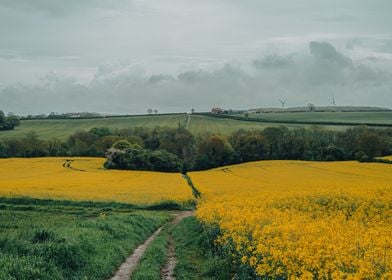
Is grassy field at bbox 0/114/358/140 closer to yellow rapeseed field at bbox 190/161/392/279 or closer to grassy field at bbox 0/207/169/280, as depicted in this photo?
yellow rapeseed field at bbox 190/161/392/279

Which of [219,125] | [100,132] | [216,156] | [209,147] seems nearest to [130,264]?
[209,147]

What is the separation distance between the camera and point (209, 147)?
343ft

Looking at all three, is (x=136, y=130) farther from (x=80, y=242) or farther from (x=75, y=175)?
(x=80, y=242)

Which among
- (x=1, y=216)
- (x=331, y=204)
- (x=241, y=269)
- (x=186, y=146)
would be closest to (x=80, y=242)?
(x=241, y=269)

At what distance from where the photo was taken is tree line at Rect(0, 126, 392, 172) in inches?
3447

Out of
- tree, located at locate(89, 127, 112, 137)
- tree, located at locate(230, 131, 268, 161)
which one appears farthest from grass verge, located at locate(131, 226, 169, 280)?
tree, located at locate(89, 127, 112, 137)

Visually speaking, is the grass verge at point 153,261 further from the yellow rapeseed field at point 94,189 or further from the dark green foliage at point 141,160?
the dark green foliage at point 141,160

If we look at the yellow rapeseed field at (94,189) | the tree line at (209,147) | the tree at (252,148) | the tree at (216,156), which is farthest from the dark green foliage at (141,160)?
the tree at (252,148)

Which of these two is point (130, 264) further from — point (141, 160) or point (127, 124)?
point (127, 124)

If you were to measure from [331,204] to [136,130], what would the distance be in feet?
369

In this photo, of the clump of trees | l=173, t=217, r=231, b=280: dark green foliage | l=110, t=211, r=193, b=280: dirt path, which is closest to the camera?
l=173, t=217, r=231, b=280: dark green foliage

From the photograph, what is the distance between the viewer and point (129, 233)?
→ 2486cm

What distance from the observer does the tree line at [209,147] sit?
8756 centimetres

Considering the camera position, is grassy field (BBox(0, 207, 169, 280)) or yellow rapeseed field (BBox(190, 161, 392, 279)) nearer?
yellow rapeseed field (BBox(190, 161, 392, 279))
